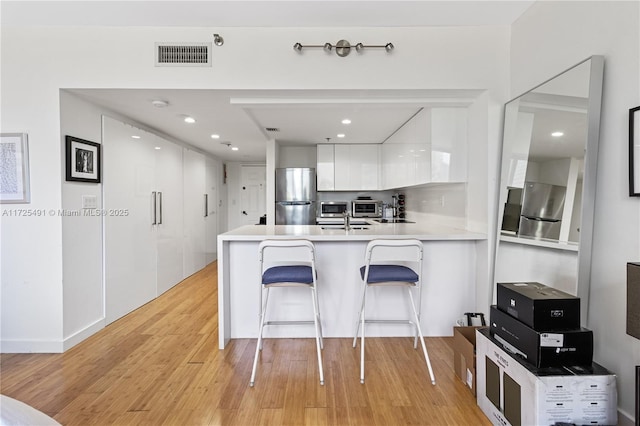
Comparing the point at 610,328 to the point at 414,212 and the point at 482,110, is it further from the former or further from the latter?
the point at 414,212

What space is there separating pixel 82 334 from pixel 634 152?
4.04 metres

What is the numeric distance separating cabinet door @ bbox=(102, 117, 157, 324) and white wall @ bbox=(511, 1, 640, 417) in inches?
152

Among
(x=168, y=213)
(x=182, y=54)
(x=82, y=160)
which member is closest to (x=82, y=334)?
(x=82, y=160)

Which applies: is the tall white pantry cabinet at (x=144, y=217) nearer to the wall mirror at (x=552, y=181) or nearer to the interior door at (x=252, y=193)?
the interior door at (x=252, y=193)

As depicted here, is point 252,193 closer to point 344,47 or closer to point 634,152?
point 344,47

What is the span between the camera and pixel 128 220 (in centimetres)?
339

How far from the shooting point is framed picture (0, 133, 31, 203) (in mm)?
2434

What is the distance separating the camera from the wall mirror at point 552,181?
5.43 feet

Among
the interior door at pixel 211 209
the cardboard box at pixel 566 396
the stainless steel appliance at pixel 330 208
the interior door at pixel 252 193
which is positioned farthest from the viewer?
the interior door at pixel 252 193

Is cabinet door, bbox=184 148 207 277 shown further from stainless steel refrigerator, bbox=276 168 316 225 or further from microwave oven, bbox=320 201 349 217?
microwave oven, bbox=320 201 349 217

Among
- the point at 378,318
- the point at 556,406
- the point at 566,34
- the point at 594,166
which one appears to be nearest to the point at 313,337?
the point at 378,318

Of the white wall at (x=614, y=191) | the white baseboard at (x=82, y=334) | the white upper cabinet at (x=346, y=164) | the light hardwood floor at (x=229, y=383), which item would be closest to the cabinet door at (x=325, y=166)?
the white upper cabinet at (x=346, y=164)

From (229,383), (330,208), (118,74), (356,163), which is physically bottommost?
(229,383)

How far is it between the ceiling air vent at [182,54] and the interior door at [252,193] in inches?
184
